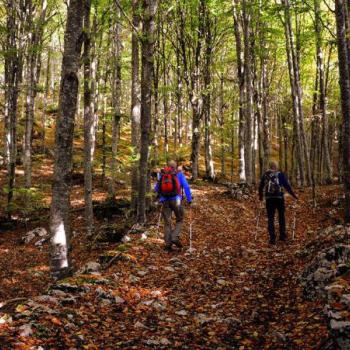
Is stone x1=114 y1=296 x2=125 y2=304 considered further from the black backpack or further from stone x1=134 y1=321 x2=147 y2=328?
the black backpack

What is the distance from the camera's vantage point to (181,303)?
662 cm

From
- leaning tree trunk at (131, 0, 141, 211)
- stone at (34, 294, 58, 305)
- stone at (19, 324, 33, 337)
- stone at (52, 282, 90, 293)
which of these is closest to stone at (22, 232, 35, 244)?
leaning tree trunk at (131, 0, 141, 211)

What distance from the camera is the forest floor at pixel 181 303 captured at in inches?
196

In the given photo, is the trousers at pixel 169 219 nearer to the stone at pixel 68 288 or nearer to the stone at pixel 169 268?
the stone at pixel 169 268

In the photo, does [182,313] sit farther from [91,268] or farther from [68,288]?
[91,268]

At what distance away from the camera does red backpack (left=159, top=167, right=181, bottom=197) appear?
32.6 ft

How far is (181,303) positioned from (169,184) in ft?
12.6

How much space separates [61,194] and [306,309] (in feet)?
14.5

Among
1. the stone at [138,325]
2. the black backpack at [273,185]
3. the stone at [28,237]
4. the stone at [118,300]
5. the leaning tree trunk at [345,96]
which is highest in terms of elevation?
the leaning tree trunk at [345,96]

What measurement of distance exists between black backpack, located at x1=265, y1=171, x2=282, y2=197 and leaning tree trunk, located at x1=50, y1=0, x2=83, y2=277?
6047mm

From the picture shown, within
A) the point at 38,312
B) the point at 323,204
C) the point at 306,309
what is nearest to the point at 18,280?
the point at 38,312

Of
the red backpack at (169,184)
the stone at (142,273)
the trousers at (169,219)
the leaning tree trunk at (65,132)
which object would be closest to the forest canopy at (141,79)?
the leaning tree trunk at (65,132)

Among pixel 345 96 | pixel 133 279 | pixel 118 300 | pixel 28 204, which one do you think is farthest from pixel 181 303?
pixel 28 204

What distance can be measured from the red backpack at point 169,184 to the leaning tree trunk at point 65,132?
3.42 meters
